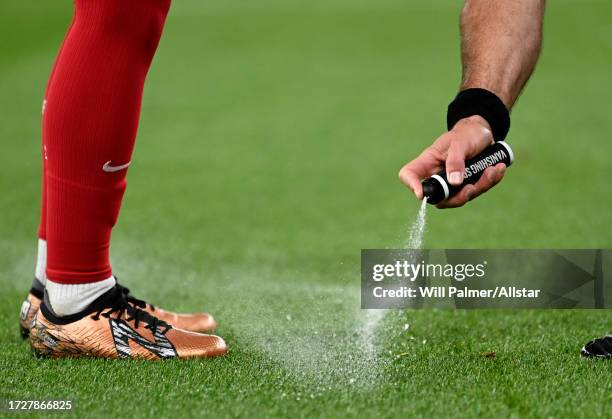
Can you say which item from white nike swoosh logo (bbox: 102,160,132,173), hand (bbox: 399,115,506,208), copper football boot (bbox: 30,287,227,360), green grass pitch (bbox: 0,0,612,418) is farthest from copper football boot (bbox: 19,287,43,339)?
hand (bbox: 399,115,506,208)

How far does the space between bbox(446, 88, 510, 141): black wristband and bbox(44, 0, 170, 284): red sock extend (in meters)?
0.58

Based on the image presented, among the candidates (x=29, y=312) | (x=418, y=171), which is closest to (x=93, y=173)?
(x=29, y=312)

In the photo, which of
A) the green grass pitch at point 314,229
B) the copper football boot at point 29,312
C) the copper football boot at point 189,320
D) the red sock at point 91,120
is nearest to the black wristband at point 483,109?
the green grass pitch at point 314,229

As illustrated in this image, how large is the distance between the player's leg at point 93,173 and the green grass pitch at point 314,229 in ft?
0.22

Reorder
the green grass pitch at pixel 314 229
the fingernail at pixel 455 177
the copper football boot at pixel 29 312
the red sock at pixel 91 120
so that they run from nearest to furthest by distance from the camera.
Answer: the fingernail at pixel 455 177, the green grass pitch at pixel 314 229, the red sock at pixel 91 120, the copper football boot at pixel 29 312

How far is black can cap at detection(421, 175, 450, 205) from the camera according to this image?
4.00 ft

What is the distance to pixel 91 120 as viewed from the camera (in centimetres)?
150

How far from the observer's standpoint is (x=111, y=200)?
1.56 m

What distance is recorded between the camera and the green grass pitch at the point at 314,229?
4.49ft

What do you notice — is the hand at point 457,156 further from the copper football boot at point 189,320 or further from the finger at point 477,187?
the copper football boot at point 189,320

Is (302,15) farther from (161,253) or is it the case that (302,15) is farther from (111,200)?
(111,200)

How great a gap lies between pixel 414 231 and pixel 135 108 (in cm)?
55

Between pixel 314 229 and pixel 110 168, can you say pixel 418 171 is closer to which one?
pixel 110 168

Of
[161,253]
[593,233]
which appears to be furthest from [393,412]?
[593,233]
